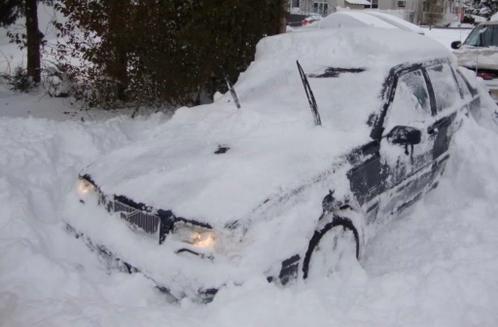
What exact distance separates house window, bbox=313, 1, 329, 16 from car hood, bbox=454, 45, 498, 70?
4558 cm

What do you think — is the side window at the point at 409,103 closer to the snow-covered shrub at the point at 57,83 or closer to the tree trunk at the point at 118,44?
the tree trunk at the point at 118,44

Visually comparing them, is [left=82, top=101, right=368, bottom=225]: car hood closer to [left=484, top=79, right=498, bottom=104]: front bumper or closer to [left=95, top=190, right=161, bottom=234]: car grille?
[left=95, top=190, right=161, bottom=234]: car grille

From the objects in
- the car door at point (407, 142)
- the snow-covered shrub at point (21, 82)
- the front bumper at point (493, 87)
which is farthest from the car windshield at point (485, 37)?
the snow-covered shrub at point (21, 82)

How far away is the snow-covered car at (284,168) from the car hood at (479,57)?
4070 millimetres

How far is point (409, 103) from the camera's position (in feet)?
14.8

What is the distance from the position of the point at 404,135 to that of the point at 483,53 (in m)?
6.26

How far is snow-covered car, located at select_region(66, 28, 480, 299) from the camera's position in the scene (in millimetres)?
3215

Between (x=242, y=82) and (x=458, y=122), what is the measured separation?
2050 millimetres

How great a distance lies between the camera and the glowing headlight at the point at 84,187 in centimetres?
396

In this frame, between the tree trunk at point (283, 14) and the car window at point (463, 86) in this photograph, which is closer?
the car window at point (463, 86)

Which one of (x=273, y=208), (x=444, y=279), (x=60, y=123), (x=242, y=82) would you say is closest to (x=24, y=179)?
(x=60, y=123)

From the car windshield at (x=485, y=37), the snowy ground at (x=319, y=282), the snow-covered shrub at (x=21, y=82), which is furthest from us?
the car windshield at (x=485, y=37)

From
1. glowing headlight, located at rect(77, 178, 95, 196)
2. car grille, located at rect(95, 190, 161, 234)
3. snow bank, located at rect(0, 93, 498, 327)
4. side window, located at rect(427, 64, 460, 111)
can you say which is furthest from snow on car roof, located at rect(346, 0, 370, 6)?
car grille, located at rect(95, 190, 161, 234)

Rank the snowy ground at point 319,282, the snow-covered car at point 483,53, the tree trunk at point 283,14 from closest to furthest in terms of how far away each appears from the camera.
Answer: the snowy ground at point 319,282
the tree trunk at point 283,14
the snow-covered car at point 483,53
